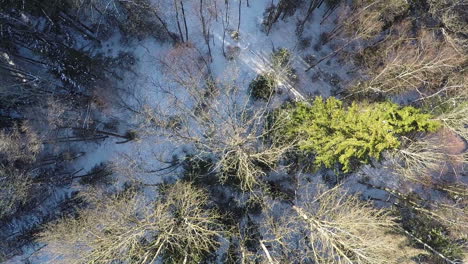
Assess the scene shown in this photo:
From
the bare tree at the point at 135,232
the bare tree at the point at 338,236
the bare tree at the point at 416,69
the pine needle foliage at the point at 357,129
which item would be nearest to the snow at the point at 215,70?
the bare tree at the point at 416,69

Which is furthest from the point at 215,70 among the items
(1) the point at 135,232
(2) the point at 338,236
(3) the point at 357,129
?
(2) the point at 338,236

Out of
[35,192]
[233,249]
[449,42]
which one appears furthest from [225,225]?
[449,42]

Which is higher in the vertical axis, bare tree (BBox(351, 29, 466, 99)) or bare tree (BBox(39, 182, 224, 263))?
bare tree (BBox(351, 29, 466, 99))

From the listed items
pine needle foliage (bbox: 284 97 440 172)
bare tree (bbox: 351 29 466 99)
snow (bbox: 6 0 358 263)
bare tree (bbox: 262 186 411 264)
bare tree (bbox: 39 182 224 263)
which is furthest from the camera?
snow (bbox: 6 0 358 263)

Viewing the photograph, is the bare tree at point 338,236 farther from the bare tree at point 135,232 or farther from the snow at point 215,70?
the snow at point 215,70

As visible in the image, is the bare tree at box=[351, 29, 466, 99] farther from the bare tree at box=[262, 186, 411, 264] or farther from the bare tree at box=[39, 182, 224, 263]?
the bare tree at box=[39, 182, 224, 263]

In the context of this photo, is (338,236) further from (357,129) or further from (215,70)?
(215,70)

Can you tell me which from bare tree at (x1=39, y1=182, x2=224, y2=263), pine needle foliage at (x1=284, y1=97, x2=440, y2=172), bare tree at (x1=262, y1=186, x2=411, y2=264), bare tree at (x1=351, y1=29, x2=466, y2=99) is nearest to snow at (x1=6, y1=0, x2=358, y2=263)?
bare tree at (x1=351, y1=29, x2=466, y2=99)

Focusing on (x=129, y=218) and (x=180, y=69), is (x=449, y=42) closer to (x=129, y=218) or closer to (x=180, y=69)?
(x=180, y=69)
